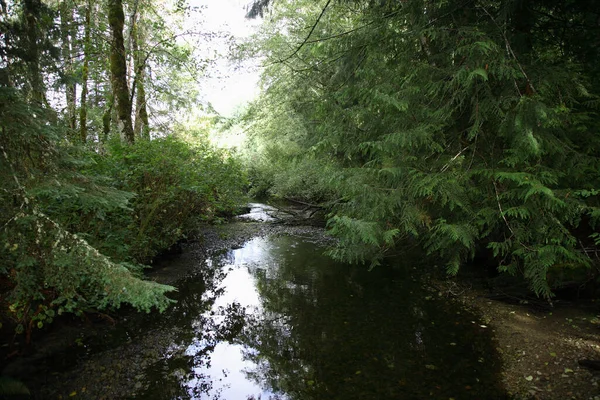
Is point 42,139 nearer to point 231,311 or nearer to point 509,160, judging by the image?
point 231,311

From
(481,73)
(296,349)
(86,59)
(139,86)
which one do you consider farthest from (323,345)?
(139,86)

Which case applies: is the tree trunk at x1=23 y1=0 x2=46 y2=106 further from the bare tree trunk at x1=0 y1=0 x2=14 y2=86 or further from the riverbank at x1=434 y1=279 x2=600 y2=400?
the riverbank at x1=434 y1=279 x2=600 y2=400

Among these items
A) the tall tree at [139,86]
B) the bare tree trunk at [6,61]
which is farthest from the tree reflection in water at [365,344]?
the tall tree at [139,86]

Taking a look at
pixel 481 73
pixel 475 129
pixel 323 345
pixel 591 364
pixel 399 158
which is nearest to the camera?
pixel 591 364

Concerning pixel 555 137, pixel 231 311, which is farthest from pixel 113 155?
pixel 555 137

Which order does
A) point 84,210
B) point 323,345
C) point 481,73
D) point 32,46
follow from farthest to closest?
1. point 323,345
2. point 481,73
3. point 84,210
4. point 32,46

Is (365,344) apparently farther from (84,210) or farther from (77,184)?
(77,184)

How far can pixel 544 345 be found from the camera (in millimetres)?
5074

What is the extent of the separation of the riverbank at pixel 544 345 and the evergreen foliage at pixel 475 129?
0.72 metres

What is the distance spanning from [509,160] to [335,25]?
9.01 meters

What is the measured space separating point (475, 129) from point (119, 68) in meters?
8.95

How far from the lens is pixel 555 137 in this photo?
4727 millimetres

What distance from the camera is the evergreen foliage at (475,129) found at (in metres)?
4.75

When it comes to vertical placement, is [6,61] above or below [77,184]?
above
